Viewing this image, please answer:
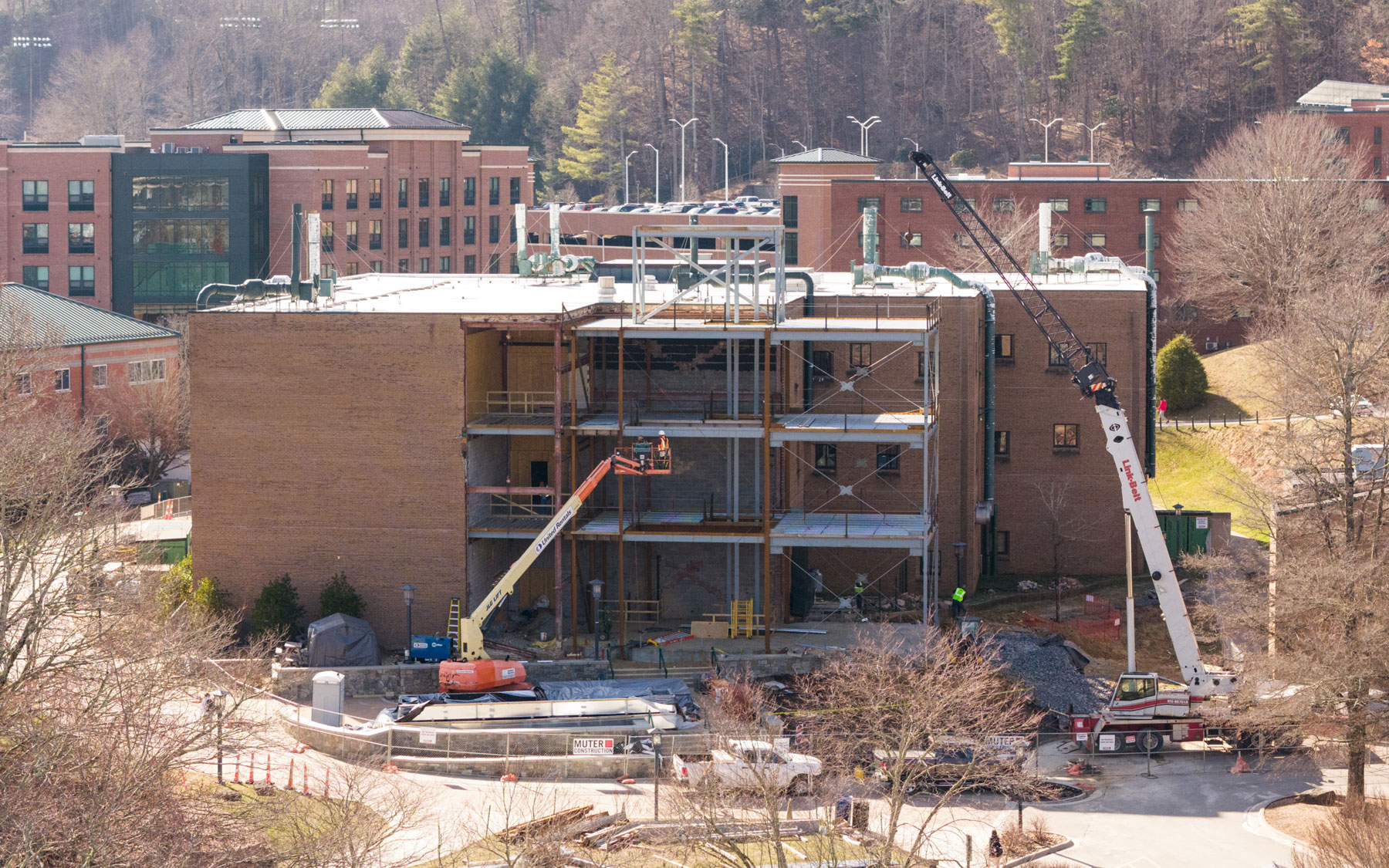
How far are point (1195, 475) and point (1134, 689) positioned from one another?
2979 cm

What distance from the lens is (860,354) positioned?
55656 millimetres

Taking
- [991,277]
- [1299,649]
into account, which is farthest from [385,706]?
[991,277]

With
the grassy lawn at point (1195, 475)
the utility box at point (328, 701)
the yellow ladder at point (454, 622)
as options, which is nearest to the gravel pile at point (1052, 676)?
the yellow ladder at point (454, 622)

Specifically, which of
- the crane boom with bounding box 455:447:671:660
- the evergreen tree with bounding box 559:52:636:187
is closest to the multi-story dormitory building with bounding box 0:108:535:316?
the crane boom with bounding box 455:447:671:660

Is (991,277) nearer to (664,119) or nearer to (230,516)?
(230,516)

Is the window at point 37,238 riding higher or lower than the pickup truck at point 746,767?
higher

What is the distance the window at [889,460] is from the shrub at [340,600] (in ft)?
54.2

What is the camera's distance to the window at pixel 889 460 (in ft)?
182

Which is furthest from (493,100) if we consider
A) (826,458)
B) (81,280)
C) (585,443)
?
(585,443)

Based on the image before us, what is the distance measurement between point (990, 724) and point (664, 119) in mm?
146952

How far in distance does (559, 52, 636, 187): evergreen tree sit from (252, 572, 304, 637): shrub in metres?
120

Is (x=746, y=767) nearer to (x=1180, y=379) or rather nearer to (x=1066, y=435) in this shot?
(x=1066, y=435)

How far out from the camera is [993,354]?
58.2 m

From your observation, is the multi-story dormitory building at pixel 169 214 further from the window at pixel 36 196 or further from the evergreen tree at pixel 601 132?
the evergreen tree at pixel 601 132
